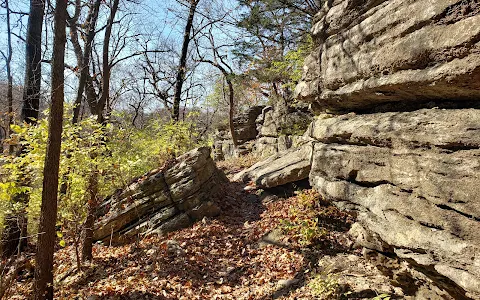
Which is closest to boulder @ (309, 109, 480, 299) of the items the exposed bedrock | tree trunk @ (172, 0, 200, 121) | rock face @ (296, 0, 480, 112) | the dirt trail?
the exposed bedrock

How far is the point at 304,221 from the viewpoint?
725cm

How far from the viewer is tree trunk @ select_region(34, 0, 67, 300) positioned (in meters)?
5.83

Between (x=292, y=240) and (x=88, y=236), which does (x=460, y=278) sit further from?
(x=88, y=236)

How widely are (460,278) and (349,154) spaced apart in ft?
8.08

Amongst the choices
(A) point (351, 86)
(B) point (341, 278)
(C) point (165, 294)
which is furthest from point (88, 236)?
(A) point (351, 86)

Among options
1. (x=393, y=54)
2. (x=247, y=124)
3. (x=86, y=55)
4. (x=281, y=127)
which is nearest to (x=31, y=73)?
(x=86, y=55)

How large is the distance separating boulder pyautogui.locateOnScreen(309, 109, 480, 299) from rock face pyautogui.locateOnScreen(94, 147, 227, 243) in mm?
4991

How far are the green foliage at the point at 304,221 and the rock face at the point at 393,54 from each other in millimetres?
2814

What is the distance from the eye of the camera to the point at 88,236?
7652mm

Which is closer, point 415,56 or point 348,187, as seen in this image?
point 415,56

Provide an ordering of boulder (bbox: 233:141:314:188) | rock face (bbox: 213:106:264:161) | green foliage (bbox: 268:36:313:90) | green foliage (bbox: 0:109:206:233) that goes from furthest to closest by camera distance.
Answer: rock face (bbox: 213:106:264:161) → green foliage (bbox: 268:36:313:90) → boulder (bbox: 233:141:314:188) → green foliage (bbox: 0:109:206:233)

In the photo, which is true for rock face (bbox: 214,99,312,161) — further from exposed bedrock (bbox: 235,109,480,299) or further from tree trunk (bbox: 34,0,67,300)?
tree trunk (bbox: 34,0,67,300)

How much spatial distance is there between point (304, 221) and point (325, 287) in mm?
2276

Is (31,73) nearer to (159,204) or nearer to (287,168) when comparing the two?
(159,204)
